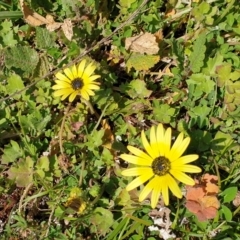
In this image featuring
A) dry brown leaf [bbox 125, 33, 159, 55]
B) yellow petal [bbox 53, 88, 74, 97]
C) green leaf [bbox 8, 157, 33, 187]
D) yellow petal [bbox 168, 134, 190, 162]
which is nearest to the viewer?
yellow petal [bbox 168, 134, 190, 162]

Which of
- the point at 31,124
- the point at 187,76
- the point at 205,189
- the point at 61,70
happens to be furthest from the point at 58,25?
the point at 205,189

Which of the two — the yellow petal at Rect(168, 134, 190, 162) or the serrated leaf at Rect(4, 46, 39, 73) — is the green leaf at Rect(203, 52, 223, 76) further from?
the serrated leaf at Rect(4, 46, 39, 73)

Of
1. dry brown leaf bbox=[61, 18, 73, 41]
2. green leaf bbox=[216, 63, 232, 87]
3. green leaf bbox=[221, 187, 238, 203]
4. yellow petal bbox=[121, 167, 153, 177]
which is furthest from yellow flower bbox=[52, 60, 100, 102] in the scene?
green leaf bbox=[221, 187, 238, 203]

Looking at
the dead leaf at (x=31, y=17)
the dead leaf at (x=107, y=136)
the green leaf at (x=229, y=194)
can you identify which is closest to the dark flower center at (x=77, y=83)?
the dead leaf at (x=107, y=136)

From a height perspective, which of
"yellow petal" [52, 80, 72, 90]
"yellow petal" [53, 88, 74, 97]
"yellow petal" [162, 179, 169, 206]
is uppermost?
"yellow petal" [52, 80, 72, 90]

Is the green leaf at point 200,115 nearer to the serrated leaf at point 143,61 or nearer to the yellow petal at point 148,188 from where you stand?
the serrated leaf at point 143,61

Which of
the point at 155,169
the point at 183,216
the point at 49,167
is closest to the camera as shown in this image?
the point at 155,169

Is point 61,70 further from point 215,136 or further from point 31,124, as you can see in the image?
point 215,136
